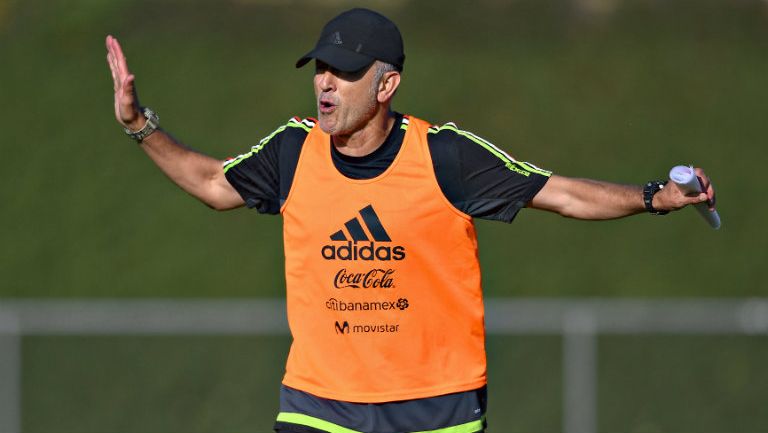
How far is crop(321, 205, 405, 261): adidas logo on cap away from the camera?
4.83 m

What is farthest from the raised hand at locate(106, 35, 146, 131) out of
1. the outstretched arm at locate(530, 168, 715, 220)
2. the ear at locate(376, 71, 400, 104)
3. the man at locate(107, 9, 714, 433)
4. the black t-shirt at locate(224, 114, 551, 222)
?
the outstretched arm at locate(530, 168, 715, 220)

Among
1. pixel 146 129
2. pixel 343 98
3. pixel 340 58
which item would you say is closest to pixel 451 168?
pixel 343 98

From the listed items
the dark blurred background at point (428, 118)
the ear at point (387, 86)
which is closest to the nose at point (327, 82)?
the ear at point (387, 86)

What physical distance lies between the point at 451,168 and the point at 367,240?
43 centimetres

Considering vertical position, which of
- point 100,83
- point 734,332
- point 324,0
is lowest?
point 734,332

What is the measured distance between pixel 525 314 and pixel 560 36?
542 centimetres

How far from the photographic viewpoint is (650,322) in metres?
10.4

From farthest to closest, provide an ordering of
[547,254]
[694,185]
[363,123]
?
[547,254] → [363,123] → [694,185]

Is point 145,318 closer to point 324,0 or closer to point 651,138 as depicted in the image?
point 324,0

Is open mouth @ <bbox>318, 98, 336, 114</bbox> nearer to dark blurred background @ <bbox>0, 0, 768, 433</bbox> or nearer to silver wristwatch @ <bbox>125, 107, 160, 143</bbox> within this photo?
silver wristwatch @ <bbox>125, 107, 160, 143</bbox>

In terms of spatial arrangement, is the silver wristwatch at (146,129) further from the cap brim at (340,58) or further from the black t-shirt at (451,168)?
the cap brim at (340,58)

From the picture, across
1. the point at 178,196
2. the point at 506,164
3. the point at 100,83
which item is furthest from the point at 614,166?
the point at 506,164

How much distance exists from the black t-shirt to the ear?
112 millimetres

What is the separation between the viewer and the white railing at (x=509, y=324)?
10289 millimetres
